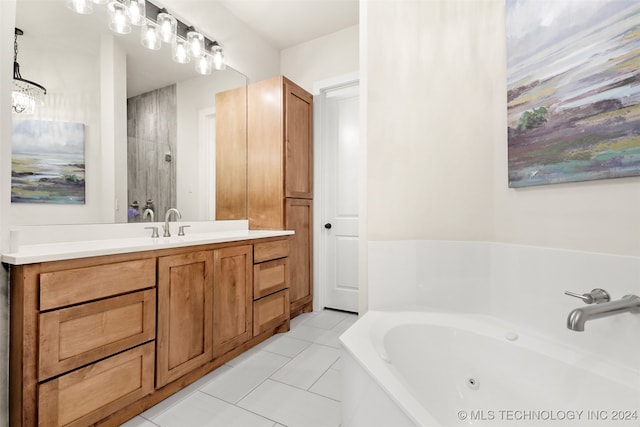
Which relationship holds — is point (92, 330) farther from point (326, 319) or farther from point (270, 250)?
point (326, 319)

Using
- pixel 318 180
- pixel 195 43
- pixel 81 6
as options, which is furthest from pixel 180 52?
pixel 318 180

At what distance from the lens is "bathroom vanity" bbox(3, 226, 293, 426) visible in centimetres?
110

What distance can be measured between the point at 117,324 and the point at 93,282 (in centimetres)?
23

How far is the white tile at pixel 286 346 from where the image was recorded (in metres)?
2.11

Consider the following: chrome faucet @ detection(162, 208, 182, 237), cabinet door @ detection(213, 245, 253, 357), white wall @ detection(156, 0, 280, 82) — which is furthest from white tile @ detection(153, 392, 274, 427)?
white wall @ detection(156, 0, 280, 82)

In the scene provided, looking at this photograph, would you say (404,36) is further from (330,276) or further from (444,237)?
(330,276)

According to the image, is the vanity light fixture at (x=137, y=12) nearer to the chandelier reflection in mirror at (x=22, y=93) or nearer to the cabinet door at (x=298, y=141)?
the chandelier reflection in mirror at (x=22, y=93)

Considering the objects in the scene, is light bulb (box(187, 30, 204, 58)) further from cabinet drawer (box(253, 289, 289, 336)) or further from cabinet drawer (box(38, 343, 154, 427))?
cabinet drawer (box(38, 343, 154, 427))

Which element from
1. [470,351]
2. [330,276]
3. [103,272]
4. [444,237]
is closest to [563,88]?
[444,237]

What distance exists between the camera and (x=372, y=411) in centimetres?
86

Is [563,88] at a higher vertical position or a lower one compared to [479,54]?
lower

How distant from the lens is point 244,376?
180 centimetres

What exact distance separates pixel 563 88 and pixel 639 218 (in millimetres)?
532

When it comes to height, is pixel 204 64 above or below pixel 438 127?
above
